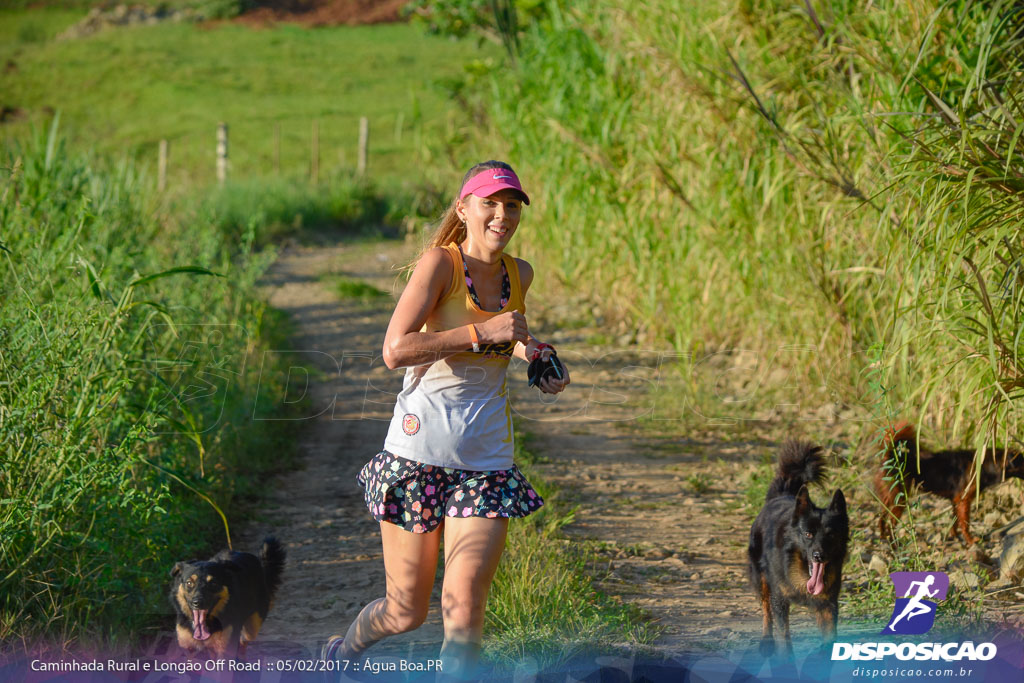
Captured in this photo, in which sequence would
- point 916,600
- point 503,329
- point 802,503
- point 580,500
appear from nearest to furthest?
point 503,329 → point 802,503 → point 916,600 → point 580,500

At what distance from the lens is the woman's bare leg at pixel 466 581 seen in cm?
288

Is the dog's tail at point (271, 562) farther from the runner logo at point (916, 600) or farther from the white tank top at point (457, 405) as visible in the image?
the runner logo at point (916, 600)

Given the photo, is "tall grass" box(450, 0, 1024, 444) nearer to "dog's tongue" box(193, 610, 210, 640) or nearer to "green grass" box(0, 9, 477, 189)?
"dog's tongue" box(193, 610, 210, 640)

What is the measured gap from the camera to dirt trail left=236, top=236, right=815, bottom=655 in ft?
13.8

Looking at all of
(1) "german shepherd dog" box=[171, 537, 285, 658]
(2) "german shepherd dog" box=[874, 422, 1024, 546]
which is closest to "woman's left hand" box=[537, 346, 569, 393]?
(1) "german shepherd dog" box=[171, 537, 285, 658]

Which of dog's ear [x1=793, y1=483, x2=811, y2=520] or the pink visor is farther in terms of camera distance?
dog's ear [x1=793, y1=483, x2=811, y2=520]

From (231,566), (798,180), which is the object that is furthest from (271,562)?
(798,180)

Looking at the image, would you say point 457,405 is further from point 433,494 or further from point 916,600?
point 916,600

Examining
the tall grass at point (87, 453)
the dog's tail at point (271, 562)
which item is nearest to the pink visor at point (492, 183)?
the tall grass at point (87, 453)

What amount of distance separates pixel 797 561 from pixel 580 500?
78.3 inches

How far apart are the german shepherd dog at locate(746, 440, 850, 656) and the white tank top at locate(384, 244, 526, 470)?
4.08ft

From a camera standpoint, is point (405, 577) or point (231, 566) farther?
point (231, 566)

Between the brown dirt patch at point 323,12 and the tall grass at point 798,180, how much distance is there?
37.5 m

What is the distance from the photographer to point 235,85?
119ft
